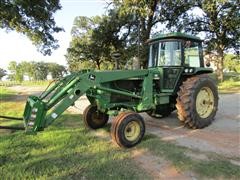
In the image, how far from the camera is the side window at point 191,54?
818 cm

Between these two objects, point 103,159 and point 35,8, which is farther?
point 35,8

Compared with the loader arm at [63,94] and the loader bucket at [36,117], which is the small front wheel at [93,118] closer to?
the loader arm at [63,94]

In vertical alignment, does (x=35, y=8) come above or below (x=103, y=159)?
above

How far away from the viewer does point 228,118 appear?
362 inches

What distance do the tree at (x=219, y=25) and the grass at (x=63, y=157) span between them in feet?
68.2

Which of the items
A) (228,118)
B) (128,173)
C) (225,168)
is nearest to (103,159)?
(128,173)

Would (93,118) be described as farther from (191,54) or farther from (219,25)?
(219,25)

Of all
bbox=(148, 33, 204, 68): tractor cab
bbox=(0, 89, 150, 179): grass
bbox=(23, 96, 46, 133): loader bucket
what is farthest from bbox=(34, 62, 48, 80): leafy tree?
bbox=(23, 96, 46, 133): loader bucket

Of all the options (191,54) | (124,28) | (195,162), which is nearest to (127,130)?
(195,162)

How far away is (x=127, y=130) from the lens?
6559 millimetres

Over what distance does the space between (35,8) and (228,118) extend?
14.3 metres

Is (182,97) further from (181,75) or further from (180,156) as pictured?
(180,156)

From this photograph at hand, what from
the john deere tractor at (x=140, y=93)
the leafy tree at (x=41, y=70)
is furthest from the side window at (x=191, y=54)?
the leafy tree at (x=41, y=70)

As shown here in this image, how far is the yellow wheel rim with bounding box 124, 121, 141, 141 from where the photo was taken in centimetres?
651
